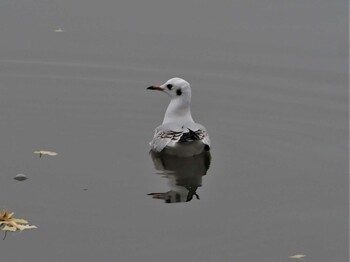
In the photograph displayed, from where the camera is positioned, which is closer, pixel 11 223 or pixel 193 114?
pixel 11 223

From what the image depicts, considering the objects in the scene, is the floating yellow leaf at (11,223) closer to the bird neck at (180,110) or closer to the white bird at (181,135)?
the white bird at (181,135)

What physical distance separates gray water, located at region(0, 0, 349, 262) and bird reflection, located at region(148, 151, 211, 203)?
0.04 metres

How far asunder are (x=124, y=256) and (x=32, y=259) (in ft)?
3.12

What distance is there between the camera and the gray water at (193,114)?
11.8m

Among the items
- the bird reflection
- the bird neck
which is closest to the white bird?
the bird neck

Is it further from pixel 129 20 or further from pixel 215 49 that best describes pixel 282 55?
pixel 129 20

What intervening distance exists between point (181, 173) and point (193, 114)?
2.43m

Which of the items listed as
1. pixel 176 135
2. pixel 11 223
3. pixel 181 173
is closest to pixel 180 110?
pixel 176 135

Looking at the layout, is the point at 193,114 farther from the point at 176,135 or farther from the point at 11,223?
the point at 11,223

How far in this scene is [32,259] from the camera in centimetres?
1096

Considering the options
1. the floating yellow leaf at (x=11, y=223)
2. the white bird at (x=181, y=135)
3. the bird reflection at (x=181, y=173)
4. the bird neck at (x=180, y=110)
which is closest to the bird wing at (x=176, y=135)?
the white bird at (x=181, y=135)

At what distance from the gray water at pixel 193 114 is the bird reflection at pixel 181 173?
0.04m

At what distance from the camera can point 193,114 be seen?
16.6 m

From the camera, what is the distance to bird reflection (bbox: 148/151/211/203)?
13188 mm
